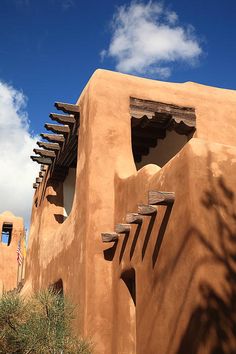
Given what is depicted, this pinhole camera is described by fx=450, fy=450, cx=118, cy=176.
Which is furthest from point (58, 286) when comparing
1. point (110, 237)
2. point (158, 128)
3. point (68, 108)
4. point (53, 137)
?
point (158, 128)

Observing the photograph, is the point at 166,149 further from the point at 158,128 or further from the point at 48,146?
the point at 48,146

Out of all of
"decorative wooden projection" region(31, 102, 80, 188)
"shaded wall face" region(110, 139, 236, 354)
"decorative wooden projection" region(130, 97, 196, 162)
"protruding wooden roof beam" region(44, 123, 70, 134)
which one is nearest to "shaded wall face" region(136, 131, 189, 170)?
"decorative wooden projection" region(130, 97, 196, 162)

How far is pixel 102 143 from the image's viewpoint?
386 inches

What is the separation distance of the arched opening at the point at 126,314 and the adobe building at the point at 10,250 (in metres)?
18.0

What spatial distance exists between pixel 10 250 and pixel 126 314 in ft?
66.6

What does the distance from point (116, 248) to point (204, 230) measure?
128 inches

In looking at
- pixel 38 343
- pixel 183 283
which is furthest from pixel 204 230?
pixel 38 343

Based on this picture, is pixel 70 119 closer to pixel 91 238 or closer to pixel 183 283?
pixel 91 238

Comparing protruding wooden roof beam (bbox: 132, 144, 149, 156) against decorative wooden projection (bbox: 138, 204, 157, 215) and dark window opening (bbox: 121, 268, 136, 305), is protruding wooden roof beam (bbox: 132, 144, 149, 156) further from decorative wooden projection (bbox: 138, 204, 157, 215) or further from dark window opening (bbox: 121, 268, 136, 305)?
decorative wooden projection (bbox: 138, 204, 157, 215)

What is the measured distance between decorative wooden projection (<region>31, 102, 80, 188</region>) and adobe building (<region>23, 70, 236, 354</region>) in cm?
3

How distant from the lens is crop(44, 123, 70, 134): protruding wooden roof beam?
1191cm

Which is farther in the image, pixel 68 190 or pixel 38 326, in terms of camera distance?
pixel 68 190

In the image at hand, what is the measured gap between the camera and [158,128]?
12.2 m

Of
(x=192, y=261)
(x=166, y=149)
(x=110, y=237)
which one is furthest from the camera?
(x=166, y=149)
